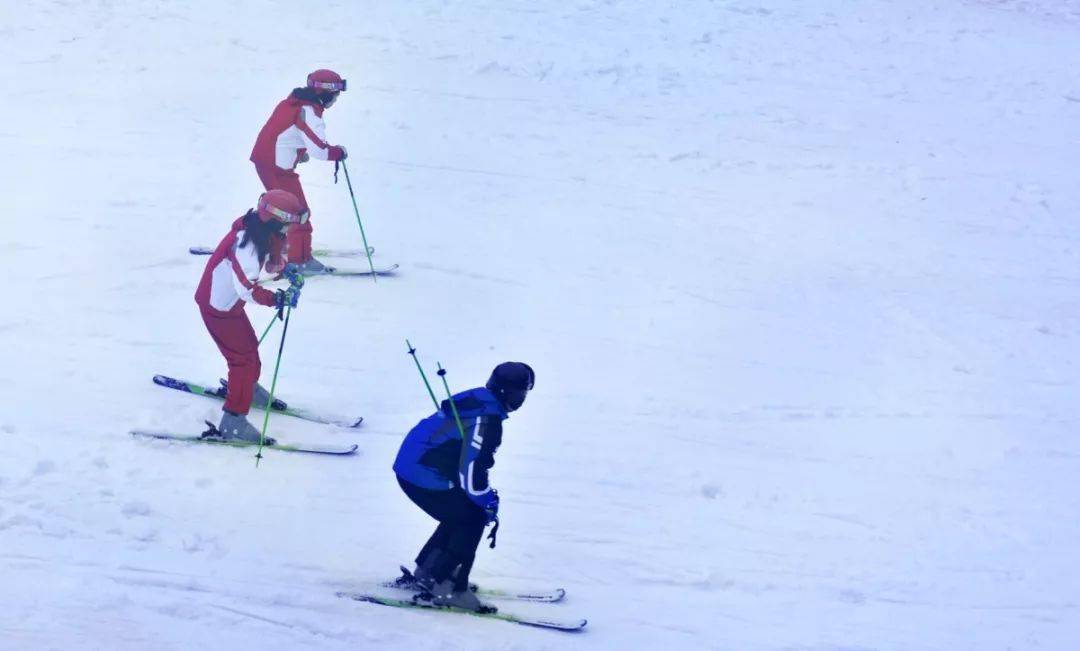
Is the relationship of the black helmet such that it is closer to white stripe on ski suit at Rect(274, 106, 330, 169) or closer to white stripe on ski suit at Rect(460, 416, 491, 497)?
white stripe on ski suit at Rect(460, 416, 491, 497)

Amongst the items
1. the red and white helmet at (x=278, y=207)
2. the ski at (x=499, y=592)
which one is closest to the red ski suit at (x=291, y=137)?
the red and white helmet at (x=278, y=207)

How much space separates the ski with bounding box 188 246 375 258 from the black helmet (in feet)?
16.4

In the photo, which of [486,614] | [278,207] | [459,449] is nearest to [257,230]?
[278,207]

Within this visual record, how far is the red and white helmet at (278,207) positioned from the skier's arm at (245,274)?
0.23 m

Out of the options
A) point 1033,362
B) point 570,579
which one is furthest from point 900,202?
point 570,579

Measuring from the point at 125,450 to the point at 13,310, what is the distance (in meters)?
2.55

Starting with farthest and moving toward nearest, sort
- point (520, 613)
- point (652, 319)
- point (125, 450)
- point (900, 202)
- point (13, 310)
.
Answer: point (900, 202) < point (652, 319) < point (13, 310) < point (125, 450) < point (520, 613)

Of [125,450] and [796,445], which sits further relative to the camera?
[796,445]

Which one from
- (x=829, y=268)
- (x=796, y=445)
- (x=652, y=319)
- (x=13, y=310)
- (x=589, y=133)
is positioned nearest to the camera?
(x=796, y=445)

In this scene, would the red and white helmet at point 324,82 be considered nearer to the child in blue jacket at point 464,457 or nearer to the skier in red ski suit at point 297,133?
the skier in red ski suit at point 297,133

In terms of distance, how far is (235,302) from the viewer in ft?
23.3

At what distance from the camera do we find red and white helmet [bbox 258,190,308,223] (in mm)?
6980

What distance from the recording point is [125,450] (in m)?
7.30

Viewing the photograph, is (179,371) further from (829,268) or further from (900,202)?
(900,202)
